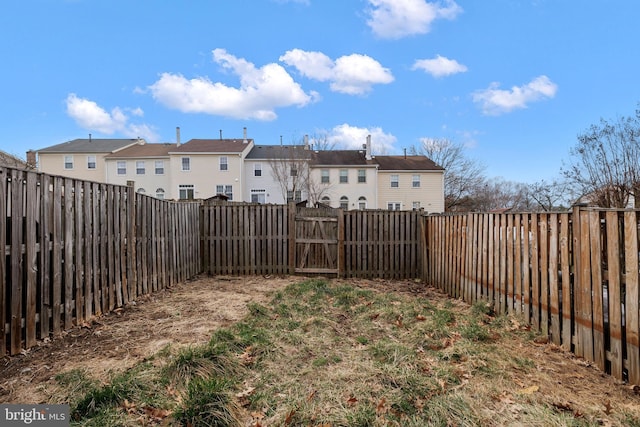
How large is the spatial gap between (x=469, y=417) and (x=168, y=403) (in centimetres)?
210

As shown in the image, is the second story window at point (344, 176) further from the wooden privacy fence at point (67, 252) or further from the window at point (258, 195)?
the wooden privacy fence at point (67, 252)

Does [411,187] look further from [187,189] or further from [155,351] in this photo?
[155,351]

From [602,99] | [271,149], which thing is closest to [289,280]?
[602,99]

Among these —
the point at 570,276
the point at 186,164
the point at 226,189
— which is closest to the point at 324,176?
the point at 226,189

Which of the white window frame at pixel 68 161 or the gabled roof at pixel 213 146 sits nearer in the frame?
the gabled roof at pixel 213 146

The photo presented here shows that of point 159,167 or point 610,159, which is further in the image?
point 159,167

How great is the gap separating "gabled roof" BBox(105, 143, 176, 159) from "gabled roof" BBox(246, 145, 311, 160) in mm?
7333

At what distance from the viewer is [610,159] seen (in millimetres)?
10688

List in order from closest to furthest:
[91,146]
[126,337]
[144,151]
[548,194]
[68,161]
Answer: [126,337]
[548,194]
[68,161]
[144,151]
[91,146]

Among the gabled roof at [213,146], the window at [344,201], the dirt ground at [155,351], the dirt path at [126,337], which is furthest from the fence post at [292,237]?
the gabled roof at [213,146]

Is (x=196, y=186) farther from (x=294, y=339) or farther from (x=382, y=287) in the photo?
(x=294, y=339)

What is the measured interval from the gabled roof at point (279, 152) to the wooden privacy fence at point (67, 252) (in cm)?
2134

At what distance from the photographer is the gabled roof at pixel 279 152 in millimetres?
26822

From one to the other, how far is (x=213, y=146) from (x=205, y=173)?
2763mm
